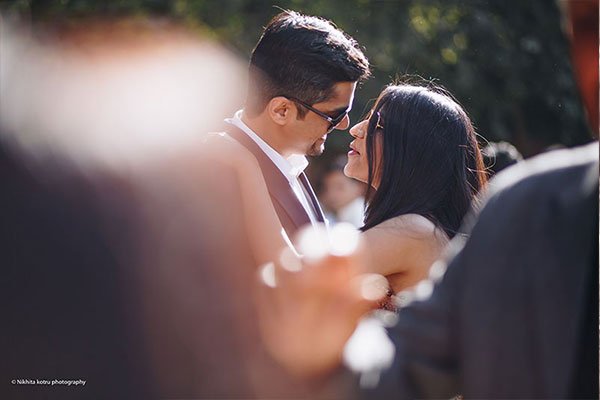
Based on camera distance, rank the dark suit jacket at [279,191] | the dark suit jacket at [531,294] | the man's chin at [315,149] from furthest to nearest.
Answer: the man's chin at [315,149], the dark suit jacket at [279,191], the dark suit jacket at [531,294]

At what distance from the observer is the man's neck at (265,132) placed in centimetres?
313

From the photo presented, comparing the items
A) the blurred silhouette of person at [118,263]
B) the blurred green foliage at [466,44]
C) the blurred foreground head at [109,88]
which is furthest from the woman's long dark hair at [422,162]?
the blurred green foliage at [466,44]

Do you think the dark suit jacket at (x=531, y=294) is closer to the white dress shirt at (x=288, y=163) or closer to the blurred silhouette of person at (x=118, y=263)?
the blurred silhouette of person at (x=118, y=263)

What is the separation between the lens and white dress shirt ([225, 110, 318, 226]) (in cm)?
304

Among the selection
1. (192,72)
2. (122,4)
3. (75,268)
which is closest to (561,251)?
(75,268)

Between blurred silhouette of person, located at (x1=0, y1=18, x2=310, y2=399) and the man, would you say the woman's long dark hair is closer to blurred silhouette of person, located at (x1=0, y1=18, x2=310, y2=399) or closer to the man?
the man

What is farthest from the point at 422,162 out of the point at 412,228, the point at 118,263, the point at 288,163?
the point at 118,263

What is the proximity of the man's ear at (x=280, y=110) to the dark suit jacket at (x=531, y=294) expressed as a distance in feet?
5.92

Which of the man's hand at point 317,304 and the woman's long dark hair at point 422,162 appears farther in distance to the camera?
the woman's long dark hair at point 422,162

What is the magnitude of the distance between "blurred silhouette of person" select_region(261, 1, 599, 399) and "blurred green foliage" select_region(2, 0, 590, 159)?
28.4 feet

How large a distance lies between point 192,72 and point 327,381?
29.0ft

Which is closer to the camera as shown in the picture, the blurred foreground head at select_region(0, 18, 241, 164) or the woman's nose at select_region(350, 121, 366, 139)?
the blurred foreground head at select_region(0, 18, 241, 164)

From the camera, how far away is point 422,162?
3.25m

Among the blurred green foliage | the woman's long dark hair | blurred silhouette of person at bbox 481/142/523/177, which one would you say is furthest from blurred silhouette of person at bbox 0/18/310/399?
the blurred green foliage
